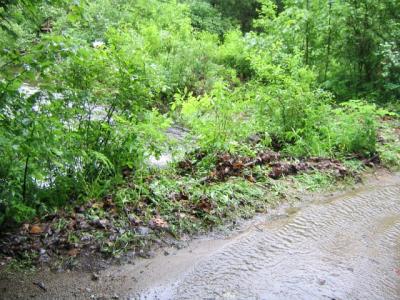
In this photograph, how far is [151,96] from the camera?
5539mm

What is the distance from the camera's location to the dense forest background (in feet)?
13.6

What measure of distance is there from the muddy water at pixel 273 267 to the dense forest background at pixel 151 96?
971 mm

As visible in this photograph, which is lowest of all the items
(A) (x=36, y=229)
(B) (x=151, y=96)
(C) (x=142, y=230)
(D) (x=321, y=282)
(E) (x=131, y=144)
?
(D) (x=321, y=282)

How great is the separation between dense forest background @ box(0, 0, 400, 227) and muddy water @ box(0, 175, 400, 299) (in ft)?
3.19

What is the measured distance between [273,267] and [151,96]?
2481 millimetres

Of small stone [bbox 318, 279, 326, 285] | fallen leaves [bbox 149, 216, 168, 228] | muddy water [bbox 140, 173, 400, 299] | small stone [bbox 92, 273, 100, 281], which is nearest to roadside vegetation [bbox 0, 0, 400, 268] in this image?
fallen leaves [bbox 149, 216, 168, 228]

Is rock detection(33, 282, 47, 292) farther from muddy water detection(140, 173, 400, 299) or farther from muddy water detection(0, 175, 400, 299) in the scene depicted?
muddy water detection(140, 173, 400, 299)

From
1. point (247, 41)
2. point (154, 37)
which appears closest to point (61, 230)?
point (247, 41)

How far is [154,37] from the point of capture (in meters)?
14.0

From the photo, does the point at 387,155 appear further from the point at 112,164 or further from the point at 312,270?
the point at 112,164

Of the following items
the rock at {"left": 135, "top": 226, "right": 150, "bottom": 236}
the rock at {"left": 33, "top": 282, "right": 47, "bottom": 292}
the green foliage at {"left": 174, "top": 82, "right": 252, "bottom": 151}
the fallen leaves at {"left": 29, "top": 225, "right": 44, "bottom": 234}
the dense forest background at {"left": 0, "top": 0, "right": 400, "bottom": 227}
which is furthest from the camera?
the green foliage at {"left": 174, "top": 82, "right": 252, "bottom": 151}

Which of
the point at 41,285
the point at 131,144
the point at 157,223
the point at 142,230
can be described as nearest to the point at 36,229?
the point at 41,285

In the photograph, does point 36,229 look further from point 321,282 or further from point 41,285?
point 321,282

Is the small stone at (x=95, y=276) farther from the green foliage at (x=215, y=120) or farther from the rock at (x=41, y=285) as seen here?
the green foliage at (x=215, y=120)
